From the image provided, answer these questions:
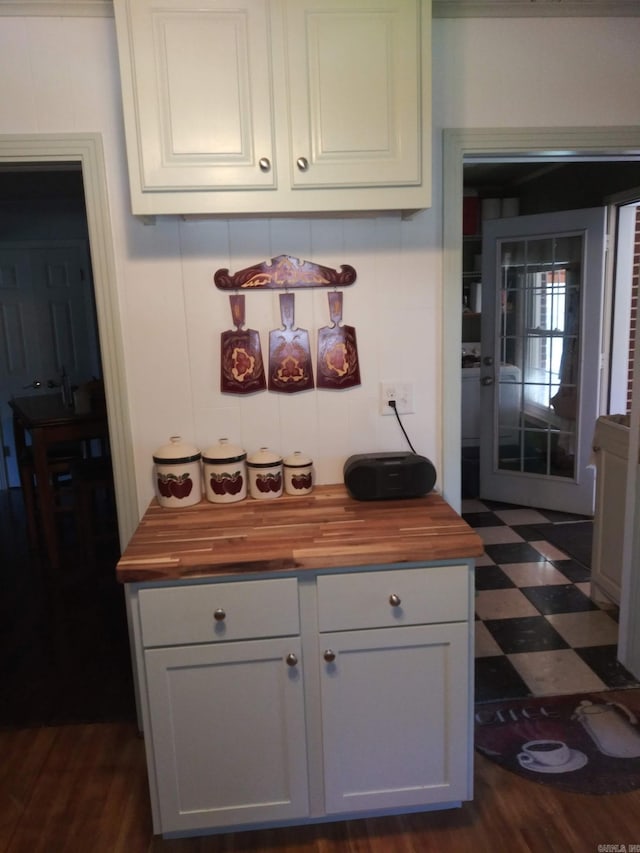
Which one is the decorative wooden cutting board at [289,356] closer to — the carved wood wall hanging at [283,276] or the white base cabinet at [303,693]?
the carved wood wall hanging at [283,276]

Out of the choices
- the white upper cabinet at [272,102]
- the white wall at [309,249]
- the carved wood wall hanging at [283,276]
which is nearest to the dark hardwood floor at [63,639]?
the white wall at [309,249]

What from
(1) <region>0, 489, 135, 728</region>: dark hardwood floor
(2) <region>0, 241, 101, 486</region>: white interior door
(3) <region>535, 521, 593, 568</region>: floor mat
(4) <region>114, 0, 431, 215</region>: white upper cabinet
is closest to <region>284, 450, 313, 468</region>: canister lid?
(4) <region>114, 0, 431, 215</region>: white upper cabinet

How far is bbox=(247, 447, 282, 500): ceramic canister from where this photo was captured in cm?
197

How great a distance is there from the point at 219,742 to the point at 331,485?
2.74 feet

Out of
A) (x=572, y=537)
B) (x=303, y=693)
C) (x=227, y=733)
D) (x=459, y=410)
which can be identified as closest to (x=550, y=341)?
(x=572, y=537)

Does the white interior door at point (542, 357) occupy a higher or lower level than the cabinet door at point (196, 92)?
lower

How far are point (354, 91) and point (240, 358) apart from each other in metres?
0.83

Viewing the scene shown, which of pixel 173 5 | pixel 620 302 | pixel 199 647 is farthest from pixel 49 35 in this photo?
pixel 620 302

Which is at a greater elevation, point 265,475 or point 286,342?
point 286,342

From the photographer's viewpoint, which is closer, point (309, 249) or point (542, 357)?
point (309, 249)

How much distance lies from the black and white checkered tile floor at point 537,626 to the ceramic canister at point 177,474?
132 cm

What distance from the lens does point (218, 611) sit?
1579 mm

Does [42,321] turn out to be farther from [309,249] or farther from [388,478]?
[388,478]

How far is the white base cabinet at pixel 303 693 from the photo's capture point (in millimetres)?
1596
